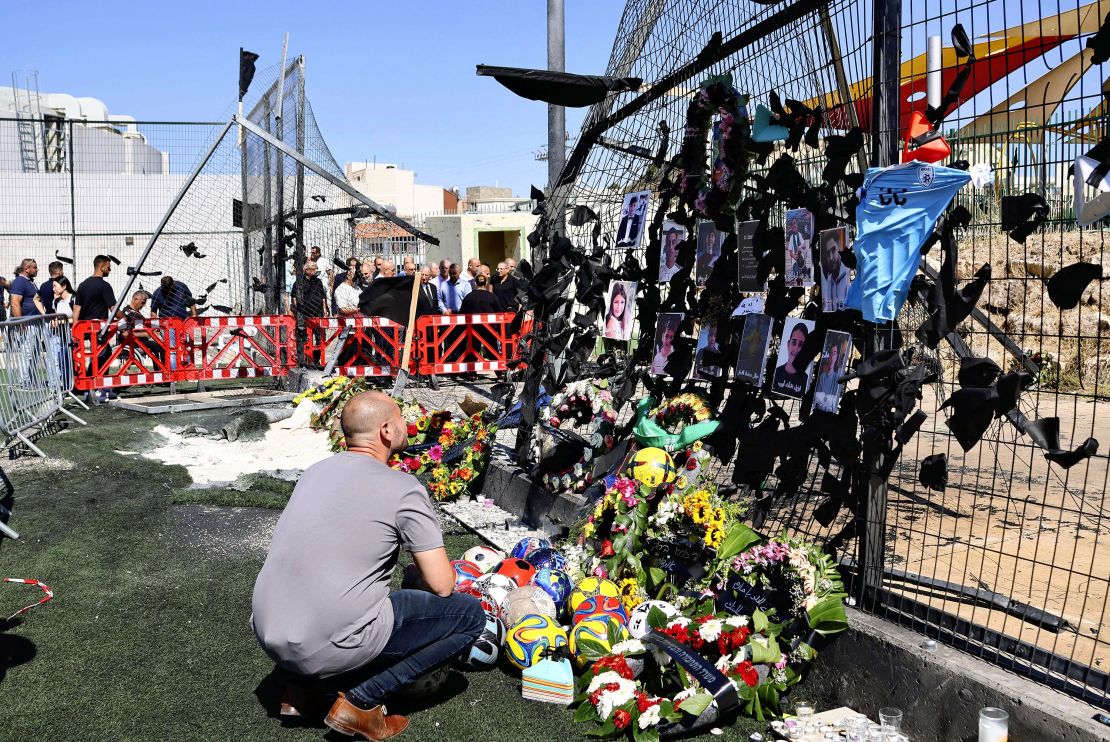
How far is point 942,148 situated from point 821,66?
84 centimetres

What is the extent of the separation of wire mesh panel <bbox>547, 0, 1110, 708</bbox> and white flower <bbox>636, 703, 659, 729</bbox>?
99 centimetres

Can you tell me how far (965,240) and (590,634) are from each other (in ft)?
7.29

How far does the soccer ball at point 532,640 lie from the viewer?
Answer: 13.8 feet

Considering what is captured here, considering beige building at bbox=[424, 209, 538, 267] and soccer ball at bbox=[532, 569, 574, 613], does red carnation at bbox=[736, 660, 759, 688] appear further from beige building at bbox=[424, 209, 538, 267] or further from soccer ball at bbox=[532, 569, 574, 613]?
beige building at bbox=[424, 209, 538, 267]

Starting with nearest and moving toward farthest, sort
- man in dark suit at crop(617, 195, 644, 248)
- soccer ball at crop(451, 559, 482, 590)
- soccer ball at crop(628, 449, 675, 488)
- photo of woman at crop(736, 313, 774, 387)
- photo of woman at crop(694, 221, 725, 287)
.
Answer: photo of woman at crop(736, 313, 774, 387) → soccer ball at crop(451, 559, 482, 590) → soccer ball at crop(628, 449, 675, 488) → photo of woman at crop(694, 221, 725, 287) → man in dark suit at crop(617, 195, 644, 248)

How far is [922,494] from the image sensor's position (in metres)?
6.12

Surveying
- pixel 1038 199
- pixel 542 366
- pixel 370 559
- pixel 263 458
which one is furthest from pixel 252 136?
pixel 1038 199

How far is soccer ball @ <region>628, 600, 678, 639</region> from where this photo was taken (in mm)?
4172

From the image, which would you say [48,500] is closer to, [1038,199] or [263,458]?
[263,458]

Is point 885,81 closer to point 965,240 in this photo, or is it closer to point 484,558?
point 965,240

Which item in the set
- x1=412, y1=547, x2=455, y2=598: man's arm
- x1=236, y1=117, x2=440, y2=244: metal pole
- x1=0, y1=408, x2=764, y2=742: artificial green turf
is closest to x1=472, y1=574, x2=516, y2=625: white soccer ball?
x1=0, y1=408, x2=764, y2=742: artificial green turf

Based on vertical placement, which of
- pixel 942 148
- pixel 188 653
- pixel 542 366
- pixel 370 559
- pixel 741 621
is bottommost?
pixel 188 653

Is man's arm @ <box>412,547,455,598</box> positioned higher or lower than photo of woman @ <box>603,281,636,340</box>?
lower

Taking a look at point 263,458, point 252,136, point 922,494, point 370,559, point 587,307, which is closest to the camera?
point 370,559
